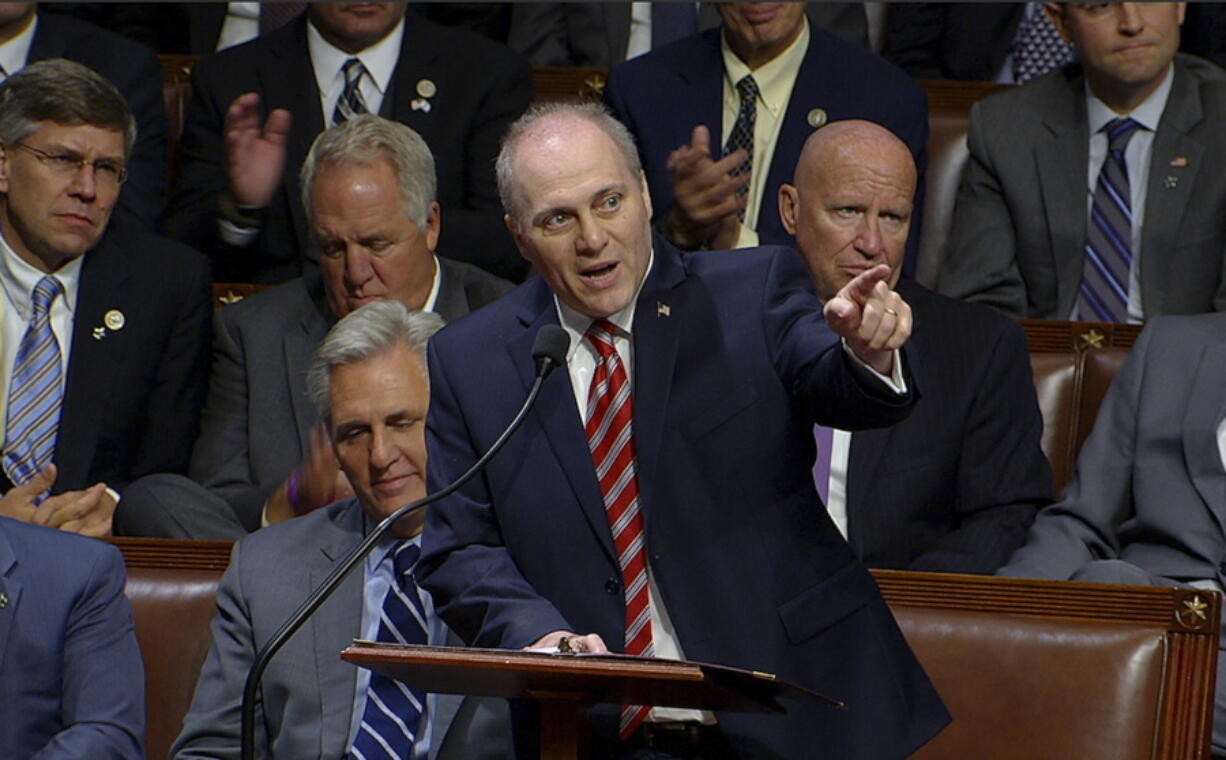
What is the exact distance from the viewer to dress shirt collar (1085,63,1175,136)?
346 centimetres

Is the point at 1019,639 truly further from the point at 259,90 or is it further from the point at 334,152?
the point at 259,90

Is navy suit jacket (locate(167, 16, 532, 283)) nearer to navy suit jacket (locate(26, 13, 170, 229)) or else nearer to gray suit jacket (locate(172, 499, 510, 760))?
navy suit jacket (locate(26, 13, 170, 229))

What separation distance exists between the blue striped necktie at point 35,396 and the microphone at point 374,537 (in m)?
1.34

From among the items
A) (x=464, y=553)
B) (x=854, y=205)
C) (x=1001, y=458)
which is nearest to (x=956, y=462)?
(x=1001, y=458)

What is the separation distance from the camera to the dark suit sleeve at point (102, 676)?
217 cm

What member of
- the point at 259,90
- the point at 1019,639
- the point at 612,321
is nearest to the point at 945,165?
the point at 259,90

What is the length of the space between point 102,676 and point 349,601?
319mm

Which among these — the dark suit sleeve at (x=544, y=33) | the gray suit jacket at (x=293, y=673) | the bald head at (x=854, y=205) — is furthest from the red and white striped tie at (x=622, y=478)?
the dark suit sleeve at (x=544, y=33)

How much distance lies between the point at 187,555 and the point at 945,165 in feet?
5.78

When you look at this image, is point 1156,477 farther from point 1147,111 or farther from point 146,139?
point 146,139

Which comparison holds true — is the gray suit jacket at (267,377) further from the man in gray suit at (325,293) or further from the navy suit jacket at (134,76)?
the navy suit jacket at (134,76)

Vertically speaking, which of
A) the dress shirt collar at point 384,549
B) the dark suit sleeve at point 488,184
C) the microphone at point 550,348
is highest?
the microphone at point 550,348

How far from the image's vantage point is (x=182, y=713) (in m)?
2.50

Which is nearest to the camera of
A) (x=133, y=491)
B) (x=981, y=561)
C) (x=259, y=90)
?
(x=981, y=561)
